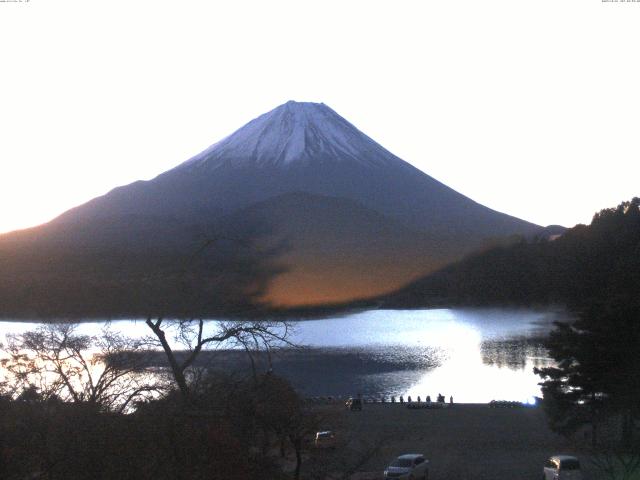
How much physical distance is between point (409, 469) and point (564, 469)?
4.44 feet

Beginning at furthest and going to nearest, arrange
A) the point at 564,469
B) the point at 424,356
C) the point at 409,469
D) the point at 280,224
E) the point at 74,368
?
the point at 424,356, the point at 280,224, the point at 409,469, the point at 564,469, the point at 74,368

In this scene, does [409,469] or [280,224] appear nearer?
[409,469]

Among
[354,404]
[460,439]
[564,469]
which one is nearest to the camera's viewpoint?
[564,469]

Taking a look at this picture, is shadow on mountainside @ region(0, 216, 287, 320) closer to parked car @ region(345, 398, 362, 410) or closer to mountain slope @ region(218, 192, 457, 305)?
parked car @ region(345, 398, 362, 410)

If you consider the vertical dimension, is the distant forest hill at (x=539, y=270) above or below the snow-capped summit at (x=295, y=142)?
below

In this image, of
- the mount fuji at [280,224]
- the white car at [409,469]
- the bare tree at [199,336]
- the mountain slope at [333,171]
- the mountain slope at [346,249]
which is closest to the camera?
the bare tree at [199,336]

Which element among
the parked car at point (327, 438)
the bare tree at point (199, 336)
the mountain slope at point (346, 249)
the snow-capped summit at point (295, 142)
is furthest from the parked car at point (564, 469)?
the snow-capped summit at point (295, 142)

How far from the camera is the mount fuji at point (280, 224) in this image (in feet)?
19.7

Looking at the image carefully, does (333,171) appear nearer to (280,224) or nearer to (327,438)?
(280,224)

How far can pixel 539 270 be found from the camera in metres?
33.3

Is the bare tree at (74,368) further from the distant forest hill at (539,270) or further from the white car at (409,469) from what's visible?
the distant forest hill at (539,270)

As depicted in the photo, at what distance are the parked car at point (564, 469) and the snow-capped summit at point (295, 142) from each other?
44.8 meters

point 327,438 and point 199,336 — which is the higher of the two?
point 199,336

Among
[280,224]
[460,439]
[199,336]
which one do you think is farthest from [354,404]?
[199,336]
